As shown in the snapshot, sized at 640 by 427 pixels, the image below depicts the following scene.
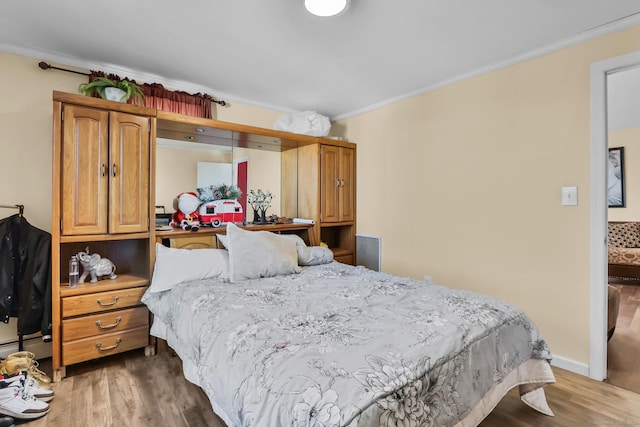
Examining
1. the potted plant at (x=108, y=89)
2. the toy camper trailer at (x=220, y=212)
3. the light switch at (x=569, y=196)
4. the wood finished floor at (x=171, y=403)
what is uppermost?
the potted plant at (x=108, y=89)

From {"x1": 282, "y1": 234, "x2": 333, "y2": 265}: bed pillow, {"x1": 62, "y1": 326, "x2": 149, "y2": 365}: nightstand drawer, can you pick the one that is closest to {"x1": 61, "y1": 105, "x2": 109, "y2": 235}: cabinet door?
{"x1": 62, "y1": 326, "x2": 149, "y2": 365}: nightstand drawer

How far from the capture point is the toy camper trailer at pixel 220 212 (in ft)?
10.0

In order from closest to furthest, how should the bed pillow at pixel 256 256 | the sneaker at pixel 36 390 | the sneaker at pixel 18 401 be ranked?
the sneaker at pixel 18 401
the sneaker at pixel 36 390
the bed pillow at pixel 256 256

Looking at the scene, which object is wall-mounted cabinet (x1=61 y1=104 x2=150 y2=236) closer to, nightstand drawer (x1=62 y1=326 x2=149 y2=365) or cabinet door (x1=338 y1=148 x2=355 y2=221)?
nightstand drawer (x1=62 y1=326 x2=149 y2=365)

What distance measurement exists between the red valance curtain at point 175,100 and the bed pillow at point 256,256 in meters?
1.31

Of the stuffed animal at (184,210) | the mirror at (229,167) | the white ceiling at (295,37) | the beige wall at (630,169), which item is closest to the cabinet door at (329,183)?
the mirror at (229,167)

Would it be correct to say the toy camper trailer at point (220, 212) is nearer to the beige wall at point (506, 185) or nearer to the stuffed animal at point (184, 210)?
the stuffed animal at point (184, 210)

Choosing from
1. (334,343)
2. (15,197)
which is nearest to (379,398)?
(334,343)

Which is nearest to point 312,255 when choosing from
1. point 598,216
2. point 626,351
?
point 598,216

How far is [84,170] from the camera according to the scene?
89.7 inches

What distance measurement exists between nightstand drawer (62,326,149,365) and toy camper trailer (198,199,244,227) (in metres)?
1.05

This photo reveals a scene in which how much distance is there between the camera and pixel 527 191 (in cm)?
252

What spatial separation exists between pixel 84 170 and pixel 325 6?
1.99m

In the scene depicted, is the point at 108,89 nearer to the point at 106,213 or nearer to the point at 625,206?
the point at 106,213
